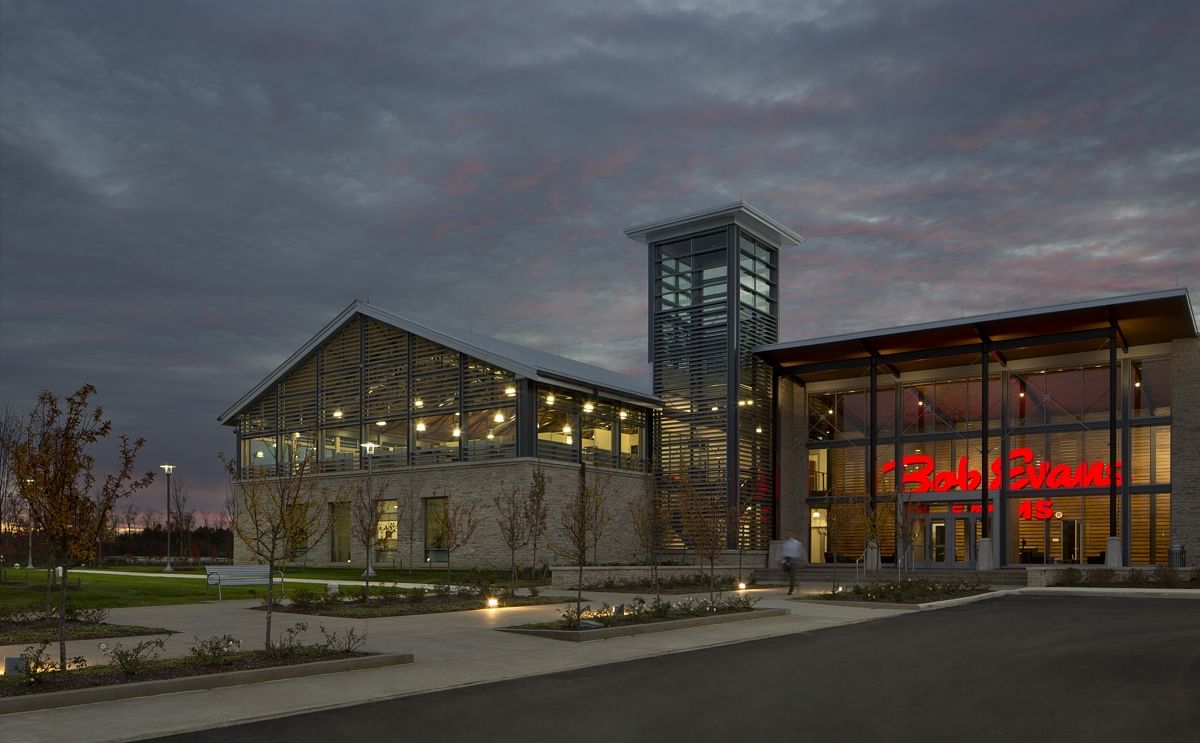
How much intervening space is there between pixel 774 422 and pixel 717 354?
452cm

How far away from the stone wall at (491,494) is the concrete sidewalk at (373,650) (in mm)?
14674

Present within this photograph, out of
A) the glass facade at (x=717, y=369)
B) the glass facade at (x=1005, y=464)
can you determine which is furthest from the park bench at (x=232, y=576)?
the glass facade at (x=717, y=369)

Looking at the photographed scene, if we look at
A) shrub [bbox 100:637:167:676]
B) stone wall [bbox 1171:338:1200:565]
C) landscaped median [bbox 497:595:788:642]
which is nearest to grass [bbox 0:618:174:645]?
shrub [bbox 100:637:167:676]

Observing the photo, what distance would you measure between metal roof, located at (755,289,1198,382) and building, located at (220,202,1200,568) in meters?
0.12

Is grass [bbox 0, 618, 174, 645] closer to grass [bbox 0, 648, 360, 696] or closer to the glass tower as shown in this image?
grass [bbox 0, 648, 360, 696]

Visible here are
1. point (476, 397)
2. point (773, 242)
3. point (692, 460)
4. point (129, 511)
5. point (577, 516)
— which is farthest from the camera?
point (129, 511)

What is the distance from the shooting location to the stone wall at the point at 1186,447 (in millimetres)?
39156

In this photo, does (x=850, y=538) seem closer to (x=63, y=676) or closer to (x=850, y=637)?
(x=850, y=637)

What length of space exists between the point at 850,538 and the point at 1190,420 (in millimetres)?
14729

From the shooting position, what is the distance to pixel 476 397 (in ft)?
142

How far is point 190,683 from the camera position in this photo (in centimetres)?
1194

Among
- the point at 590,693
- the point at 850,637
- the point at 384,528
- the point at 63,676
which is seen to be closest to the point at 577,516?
the point at 850,637

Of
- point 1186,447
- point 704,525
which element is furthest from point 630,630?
point 1186,447

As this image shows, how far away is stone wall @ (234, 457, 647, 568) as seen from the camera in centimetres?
4138
